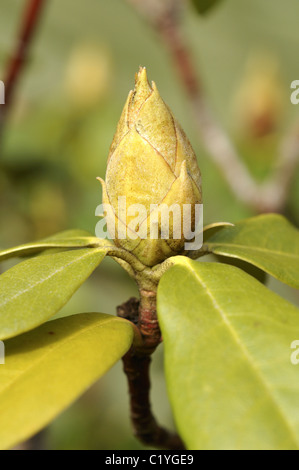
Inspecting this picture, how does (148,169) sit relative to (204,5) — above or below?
below

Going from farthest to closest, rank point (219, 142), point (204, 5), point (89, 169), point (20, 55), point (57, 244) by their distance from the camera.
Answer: point (89, 169) < point (219, 142) < point (20, 55) < point (204, 5) < point (57, 244)

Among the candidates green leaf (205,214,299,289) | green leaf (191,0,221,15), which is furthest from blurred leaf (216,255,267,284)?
green leaf (191,0,221,15)

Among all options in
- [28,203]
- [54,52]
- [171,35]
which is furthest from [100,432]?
[54,52]

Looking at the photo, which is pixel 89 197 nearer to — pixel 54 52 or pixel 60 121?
pixel 60 121

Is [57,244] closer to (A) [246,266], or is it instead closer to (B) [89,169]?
(A) [246,266]

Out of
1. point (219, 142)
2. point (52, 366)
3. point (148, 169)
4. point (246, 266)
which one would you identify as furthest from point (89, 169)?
point (52, 366)

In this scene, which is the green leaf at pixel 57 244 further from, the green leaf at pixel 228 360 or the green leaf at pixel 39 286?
the green leaf at pixel 228 360
